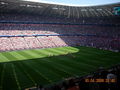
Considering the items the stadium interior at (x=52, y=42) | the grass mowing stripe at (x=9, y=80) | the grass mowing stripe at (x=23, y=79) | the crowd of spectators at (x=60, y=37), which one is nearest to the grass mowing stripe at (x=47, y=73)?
the stadium interior at (x=52, y=42)

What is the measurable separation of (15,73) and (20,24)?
124ft

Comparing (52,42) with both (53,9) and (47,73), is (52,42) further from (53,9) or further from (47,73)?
(47,73)

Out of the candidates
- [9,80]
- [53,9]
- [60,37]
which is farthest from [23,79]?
[53,9]

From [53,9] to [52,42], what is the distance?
1412cm

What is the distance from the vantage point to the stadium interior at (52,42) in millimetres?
22594

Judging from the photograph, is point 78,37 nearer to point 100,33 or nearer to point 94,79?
point 100,33

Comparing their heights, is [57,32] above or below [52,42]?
above

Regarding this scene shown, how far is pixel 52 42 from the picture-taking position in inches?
2114

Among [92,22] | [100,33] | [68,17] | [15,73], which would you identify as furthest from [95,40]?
[15,73]

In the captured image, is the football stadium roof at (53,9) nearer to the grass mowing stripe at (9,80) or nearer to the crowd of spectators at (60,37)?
the crowd of spectators at (60,37)

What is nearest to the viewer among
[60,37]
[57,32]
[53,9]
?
[53,9]

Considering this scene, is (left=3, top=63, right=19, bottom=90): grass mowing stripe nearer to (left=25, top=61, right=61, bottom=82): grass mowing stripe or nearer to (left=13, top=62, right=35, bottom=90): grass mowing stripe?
(left=13, top=62, right=35, bottom=90): grass mowing stripe

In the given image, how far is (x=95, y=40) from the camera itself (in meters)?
59.2

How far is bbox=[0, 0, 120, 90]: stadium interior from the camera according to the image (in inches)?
890
